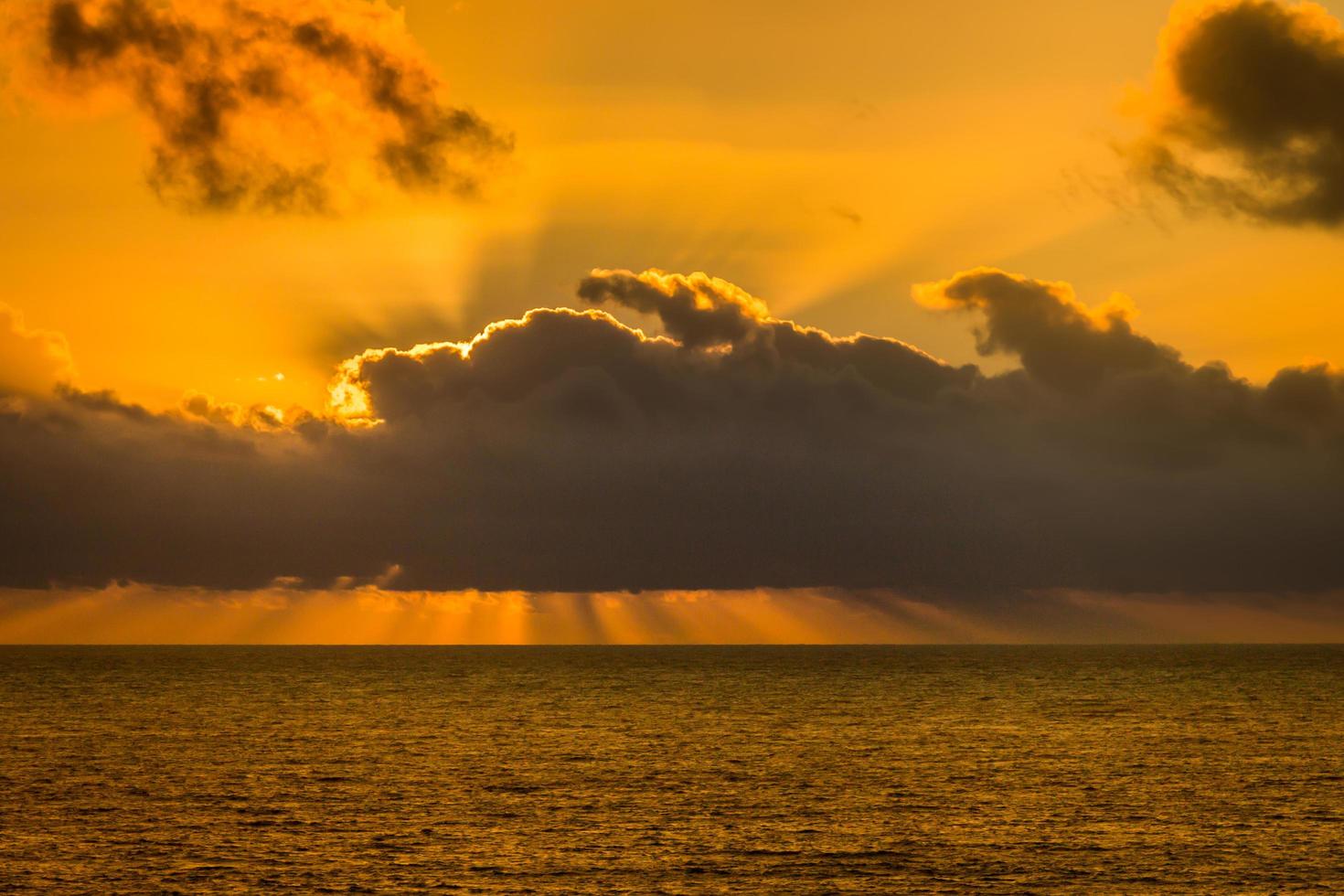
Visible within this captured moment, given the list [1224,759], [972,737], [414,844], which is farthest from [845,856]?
[972,737]

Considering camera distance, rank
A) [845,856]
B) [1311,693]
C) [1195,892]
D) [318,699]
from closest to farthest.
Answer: [1195,892]
[845,856]
[318,699]
[1311,693]

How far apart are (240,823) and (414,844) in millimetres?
8907

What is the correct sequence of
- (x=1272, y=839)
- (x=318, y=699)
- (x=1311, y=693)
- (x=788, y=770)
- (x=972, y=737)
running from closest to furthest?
(x=1272, y=839)
(x=788, y=770)
(x=972, y=737)
(x=318, y=699)
(x=1311, y=693)

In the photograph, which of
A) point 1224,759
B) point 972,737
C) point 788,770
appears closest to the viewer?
point 788,770

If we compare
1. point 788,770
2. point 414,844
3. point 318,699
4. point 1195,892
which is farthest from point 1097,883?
point 318,699

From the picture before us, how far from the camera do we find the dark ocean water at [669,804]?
1602 inches

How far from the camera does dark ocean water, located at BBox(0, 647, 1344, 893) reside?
40688mm

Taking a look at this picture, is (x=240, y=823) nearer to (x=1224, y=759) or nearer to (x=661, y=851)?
(x=661, y=851)

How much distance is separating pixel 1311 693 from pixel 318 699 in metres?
118

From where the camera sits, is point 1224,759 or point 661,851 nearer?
point 661,851

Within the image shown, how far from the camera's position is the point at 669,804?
56.3m

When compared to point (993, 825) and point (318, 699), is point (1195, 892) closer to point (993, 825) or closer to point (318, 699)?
point (993, 825)

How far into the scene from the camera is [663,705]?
132 meters

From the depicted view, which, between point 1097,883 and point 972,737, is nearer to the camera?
point 1097,883
